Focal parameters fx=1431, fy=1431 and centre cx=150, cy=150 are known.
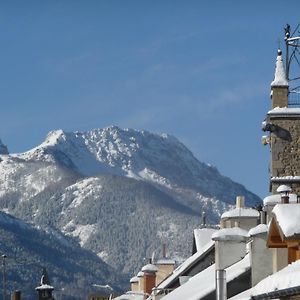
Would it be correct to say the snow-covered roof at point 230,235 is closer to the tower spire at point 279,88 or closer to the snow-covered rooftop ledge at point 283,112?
the snow-covered rooftop ledge at point 283,112

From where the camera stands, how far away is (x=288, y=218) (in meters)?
28.1

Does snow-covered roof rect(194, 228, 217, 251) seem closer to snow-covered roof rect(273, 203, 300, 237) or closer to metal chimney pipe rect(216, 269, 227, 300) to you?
metal chimney pipe rect(216, 269, 227, 300)

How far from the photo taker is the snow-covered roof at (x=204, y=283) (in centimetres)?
3836

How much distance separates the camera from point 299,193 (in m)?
39.8

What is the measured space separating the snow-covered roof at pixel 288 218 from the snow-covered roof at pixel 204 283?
937 centimetres

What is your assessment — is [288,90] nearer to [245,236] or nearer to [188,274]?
[245,236]

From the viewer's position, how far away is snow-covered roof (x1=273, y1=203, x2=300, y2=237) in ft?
90.3

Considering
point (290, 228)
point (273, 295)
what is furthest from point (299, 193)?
point (273, 295)

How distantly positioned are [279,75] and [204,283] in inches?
267

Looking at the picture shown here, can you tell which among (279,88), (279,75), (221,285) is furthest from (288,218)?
(279,75)

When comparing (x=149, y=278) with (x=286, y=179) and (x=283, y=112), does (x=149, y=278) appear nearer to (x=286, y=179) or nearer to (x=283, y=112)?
(x=283, y=112)

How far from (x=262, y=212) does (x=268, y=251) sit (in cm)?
276

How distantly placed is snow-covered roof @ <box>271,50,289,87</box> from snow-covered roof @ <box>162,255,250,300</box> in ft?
20.6

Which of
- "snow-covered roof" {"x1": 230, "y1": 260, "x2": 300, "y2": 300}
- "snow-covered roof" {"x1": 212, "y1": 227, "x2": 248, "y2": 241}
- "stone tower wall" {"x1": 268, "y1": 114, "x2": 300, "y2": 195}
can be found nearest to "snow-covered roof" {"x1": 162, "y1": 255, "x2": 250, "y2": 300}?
"snow-covered roof" {"x1": 212, "y1": 227, "x2": 248, "y2": 241}
